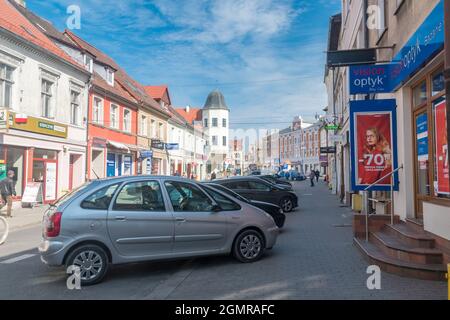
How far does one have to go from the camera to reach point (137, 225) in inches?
240

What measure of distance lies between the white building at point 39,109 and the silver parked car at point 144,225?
38.6 ft

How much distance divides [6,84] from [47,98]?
2.86 metres

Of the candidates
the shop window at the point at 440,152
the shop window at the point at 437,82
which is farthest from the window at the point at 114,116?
the shop window at the point at 440,152

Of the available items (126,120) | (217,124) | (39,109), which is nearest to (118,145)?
(126,120)

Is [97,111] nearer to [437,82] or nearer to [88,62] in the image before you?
[88,62]

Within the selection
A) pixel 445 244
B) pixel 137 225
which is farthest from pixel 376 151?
pixel 137 225

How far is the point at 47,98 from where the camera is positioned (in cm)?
1900

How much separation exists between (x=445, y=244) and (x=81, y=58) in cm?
2187

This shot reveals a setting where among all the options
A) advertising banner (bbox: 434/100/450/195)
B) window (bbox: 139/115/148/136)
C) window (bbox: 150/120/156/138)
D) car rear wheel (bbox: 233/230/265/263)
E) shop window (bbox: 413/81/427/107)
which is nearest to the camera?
advertising banner (bbox: 434/100/450/195)

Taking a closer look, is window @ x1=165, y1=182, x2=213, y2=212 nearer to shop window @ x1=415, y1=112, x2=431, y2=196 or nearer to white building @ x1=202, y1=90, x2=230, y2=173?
shop window @ x1=415, y1=112, x2=431, y2=196

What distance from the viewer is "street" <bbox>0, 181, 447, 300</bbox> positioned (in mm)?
5195

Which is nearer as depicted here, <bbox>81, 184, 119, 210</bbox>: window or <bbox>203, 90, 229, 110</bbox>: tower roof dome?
<bbox>81, 184, 119, 210</bbox>: window

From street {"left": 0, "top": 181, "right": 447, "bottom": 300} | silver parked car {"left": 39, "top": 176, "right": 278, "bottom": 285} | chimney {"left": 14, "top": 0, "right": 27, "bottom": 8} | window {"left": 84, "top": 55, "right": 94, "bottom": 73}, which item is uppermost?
chimney {"left": 14, "top": 0, "right": 27, "bottom": 8}

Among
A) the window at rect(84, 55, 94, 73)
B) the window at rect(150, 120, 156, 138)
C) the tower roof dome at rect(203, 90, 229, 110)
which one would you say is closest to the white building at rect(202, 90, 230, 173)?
the tower roof dome at rect(203, 90, 229, 110)
